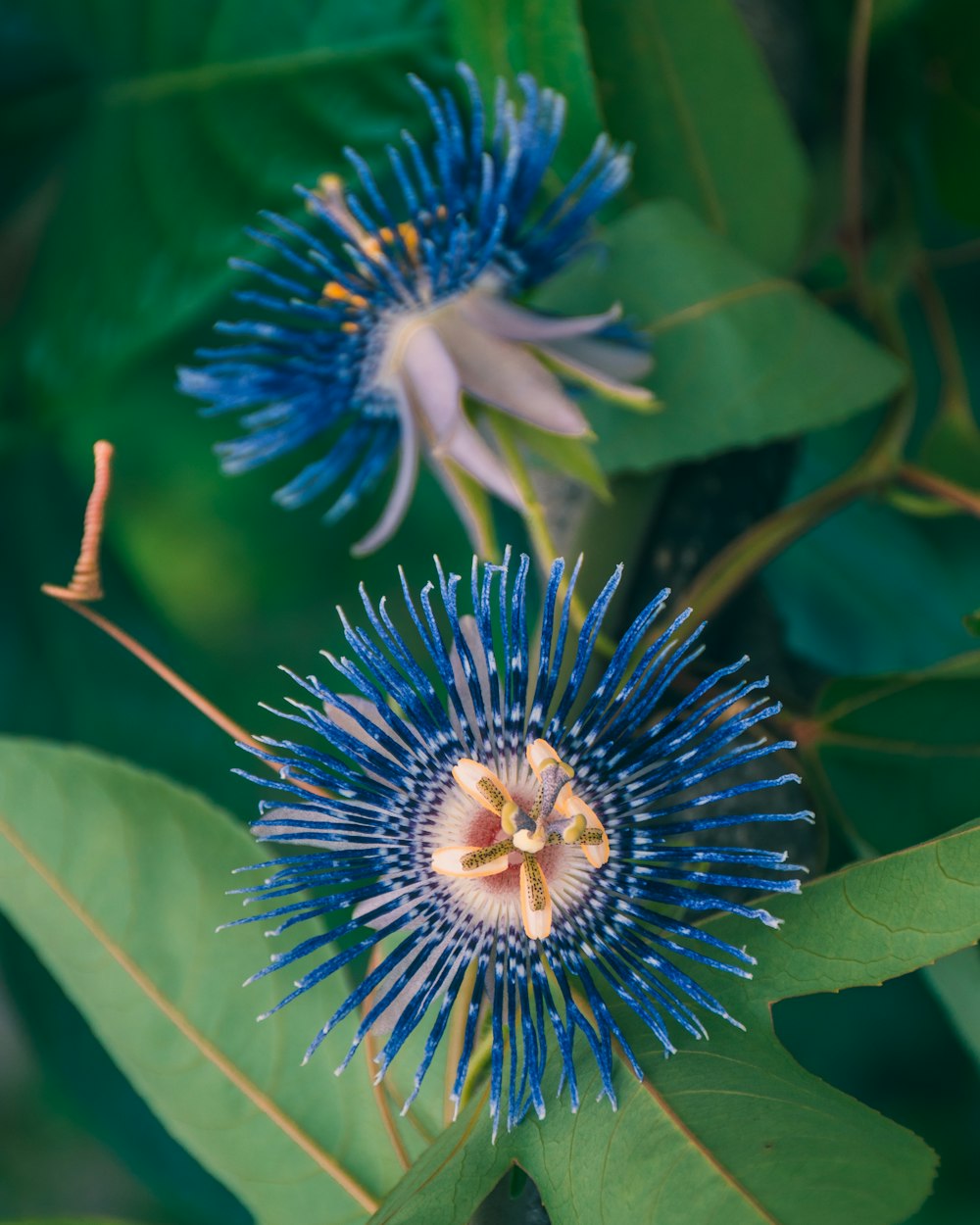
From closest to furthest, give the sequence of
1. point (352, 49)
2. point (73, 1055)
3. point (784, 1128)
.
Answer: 1. point (784, 1128)
2. point (352, 49)
3. point (73, 1055)

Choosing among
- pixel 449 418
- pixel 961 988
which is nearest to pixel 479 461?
pixel 449 418

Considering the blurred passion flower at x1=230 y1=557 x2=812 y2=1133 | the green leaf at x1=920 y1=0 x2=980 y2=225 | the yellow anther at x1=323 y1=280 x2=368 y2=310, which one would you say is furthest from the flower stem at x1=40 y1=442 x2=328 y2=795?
the green leaf at x1=920 y1=0 x2=980 y2=225

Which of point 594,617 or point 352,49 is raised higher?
point 352,49

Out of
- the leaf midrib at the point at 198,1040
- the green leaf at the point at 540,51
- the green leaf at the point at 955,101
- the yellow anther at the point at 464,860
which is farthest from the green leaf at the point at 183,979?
the green leaf at the point at 955,101

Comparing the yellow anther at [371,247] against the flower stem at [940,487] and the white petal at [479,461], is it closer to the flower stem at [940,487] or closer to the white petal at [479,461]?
the white petal at [479,461]

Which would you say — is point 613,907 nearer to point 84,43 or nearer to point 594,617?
point 594,617

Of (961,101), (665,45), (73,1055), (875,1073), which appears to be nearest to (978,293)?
(961,101)

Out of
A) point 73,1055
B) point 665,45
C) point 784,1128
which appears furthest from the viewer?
point 73,1055
